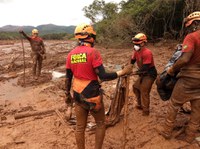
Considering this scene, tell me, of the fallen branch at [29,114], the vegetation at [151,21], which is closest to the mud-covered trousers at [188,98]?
the fallen branch at [29,114]

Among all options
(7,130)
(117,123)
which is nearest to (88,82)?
(117,123)

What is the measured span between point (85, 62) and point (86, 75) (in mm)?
210

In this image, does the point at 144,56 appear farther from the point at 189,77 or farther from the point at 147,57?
the point at 189,77

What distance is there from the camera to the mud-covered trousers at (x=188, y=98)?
400 centimetres

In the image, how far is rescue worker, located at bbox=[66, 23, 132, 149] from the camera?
3.40m

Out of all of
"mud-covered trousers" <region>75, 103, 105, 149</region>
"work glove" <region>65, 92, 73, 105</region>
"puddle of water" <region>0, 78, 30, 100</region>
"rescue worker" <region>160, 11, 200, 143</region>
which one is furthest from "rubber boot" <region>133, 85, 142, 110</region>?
"puddle of water" <region>0, 78, 30, 100</region>

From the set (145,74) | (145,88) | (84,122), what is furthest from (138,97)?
(84,122)

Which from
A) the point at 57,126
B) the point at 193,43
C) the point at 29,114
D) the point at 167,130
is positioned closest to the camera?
the point at 193,43

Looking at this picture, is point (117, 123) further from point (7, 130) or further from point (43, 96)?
point (43, 96)

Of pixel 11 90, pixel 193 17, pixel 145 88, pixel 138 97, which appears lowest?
pixel 11 90

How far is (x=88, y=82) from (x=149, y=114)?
2554mm

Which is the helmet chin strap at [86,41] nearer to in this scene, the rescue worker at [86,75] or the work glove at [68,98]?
the rescue worker at [86,75]

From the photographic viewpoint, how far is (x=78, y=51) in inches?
136

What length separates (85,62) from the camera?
134 inches
